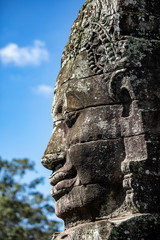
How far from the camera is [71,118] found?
532cm

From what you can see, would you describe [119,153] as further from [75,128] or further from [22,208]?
[22,208]

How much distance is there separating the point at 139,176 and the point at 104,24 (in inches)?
83.5

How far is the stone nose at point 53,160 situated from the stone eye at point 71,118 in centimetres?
40

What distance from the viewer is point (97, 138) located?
496 centimetres

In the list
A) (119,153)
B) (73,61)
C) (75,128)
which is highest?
(73,61)

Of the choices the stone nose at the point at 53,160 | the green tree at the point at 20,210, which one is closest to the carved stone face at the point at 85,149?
the stone nose at the point at 53,160

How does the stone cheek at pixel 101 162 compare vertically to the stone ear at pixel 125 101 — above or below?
below

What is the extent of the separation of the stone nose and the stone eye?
399 millimetres

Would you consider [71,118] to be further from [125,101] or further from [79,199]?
[79,199]

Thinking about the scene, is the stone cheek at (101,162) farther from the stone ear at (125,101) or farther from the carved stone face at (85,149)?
the stone ear at (125,101)

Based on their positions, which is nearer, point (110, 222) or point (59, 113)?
point (110, 222)

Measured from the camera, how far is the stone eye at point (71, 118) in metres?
5.29

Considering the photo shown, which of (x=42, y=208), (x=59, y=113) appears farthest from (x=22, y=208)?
(x=59, y=113)

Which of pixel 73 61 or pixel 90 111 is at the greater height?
pixel 73 61
